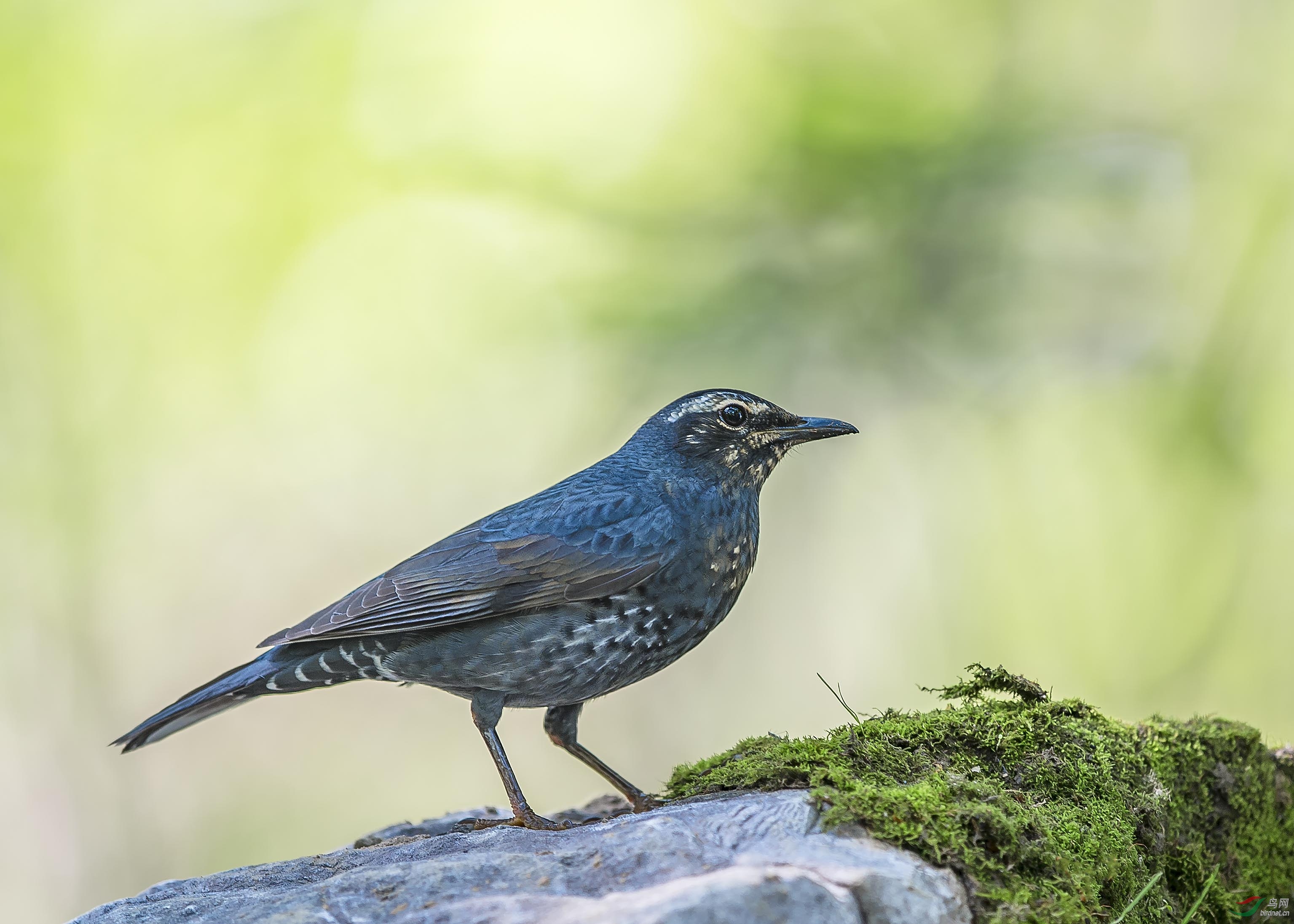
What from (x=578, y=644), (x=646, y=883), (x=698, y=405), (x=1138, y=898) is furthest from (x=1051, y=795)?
(x=698, y=405)

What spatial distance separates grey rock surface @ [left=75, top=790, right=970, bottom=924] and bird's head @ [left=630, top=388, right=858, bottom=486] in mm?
2045

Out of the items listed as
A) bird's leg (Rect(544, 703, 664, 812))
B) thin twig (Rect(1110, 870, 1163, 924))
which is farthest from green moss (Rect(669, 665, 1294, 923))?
bird's leg (Rect(544, 703, 664, 812))

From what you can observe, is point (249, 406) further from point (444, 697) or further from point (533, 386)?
point (444, 697)

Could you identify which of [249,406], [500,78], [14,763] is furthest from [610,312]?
[14,763]

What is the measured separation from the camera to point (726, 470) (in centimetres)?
521

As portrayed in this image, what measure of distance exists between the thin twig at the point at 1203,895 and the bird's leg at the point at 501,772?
7.47 ft

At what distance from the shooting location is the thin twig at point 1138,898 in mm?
3217

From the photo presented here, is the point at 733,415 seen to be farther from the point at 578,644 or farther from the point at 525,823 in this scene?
the point at 525,823

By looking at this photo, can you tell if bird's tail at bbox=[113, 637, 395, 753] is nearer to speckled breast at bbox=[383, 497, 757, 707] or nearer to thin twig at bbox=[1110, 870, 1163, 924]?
speckled breast at bbox=[383, 497, 757, 707]

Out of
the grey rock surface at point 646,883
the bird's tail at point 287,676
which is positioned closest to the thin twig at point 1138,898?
the grey rock surface at point 646,883

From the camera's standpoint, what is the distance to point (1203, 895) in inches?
140

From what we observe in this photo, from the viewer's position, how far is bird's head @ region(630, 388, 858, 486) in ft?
17.2

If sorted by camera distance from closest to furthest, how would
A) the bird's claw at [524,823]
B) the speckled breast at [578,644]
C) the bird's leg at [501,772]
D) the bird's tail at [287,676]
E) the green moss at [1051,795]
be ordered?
the green moss at [1051,795] < the bird's claw at [524,823] < the bird's leg at [501,772] < the speckled breast at [578,644] < the bird's tail at [287,676]

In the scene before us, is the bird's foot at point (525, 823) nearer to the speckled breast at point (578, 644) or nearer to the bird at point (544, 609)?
the bird at point (544, 609)
